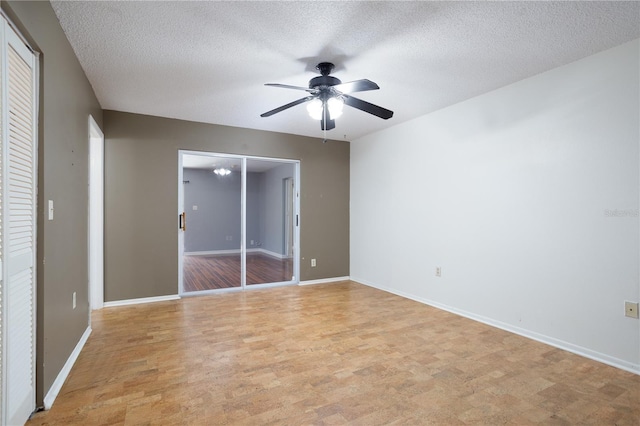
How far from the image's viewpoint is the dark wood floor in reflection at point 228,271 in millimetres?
4945

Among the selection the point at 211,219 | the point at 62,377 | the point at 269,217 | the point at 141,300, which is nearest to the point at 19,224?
the point at 62,377

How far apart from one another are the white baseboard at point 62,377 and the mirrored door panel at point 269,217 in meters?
3.37

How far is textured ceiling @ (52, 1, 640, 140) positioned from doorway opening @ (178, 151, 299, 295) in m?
1.64

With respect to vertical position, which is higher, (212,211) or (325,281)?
(212,211)

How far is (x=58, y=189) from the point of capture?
6.95 feet

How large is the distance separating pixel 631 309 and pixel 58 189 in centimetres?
409

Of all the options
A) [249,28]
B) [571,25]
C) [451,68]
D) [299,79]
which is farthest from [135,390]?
[571,25]

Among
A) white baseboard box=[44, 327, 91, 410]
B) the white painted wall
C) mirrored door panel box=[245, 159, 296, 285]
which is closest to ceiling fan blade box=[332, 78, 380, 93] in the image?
the white painted wall

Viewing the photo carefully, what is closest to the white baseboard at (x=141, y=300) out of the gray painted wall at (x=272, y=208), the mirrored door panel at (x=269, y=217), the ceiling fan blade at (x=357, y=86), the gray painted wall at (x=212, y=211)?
the gray painted wall at (x=212, y=211)

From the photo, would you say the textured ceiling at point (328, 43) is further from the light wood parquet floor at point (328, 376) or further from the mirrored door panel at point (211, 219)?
the light wood parquet floor at point (328, 376)

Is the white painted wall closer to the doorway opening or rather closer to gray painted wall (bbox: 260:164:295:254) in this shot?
the doorway opening

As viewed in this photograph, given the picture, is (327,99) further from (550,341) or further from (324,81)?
(550,341)

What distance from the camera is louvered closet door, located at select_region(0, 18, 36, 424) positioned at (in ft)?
4.94

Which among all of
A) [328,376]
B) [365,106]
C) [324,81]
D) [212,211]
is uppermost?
[324,81]
